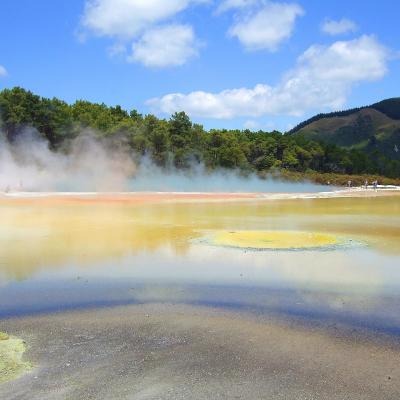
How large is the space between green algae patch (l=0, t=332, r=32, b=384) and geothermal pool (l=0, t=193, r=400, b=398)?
57 cm

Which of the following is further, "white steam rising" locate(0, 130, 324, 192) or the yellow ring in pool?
"white steam rising" locate(0, 130, 324, 192)

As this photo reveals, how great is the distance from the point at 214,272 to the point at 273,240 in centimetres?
521

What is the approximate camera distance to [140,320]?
328 inches

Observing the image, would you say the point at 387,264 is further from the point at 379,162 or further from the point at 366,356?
the point at 379,162

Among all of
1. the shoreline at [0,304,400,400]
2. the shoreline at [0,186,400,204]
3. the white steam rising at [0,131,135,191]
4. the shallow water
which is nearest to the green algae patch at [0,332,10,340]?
the shoreline at [0,304,400,400]

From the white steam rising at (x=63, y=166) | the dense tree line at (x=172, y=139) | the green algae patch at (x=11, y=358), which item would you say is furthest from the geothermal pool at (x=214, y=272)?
the dense tree line at (x=172, y=139)

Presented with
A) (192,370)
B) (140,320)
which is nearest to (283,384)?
(192,370)

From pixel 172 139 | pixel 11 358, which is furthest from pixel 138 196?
pixel 11 358

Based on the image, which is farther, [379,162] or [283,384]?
[379,162]

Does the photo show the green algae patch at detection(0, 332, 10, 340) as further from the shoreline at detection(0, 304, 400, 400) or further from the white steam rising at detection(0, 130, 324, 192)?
the white steam rising at detection(0, 130, 324, 192)

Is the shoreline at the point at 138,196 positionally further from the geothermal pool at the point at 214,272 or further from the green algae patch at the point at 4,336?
the green algae patch at the point at 4,336

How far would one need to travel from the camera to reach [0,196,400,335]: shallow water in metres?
9.27

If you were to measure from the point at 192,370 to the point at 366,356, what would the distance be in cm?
233

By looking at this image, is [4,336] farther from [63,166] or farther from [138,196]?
[63,166]
